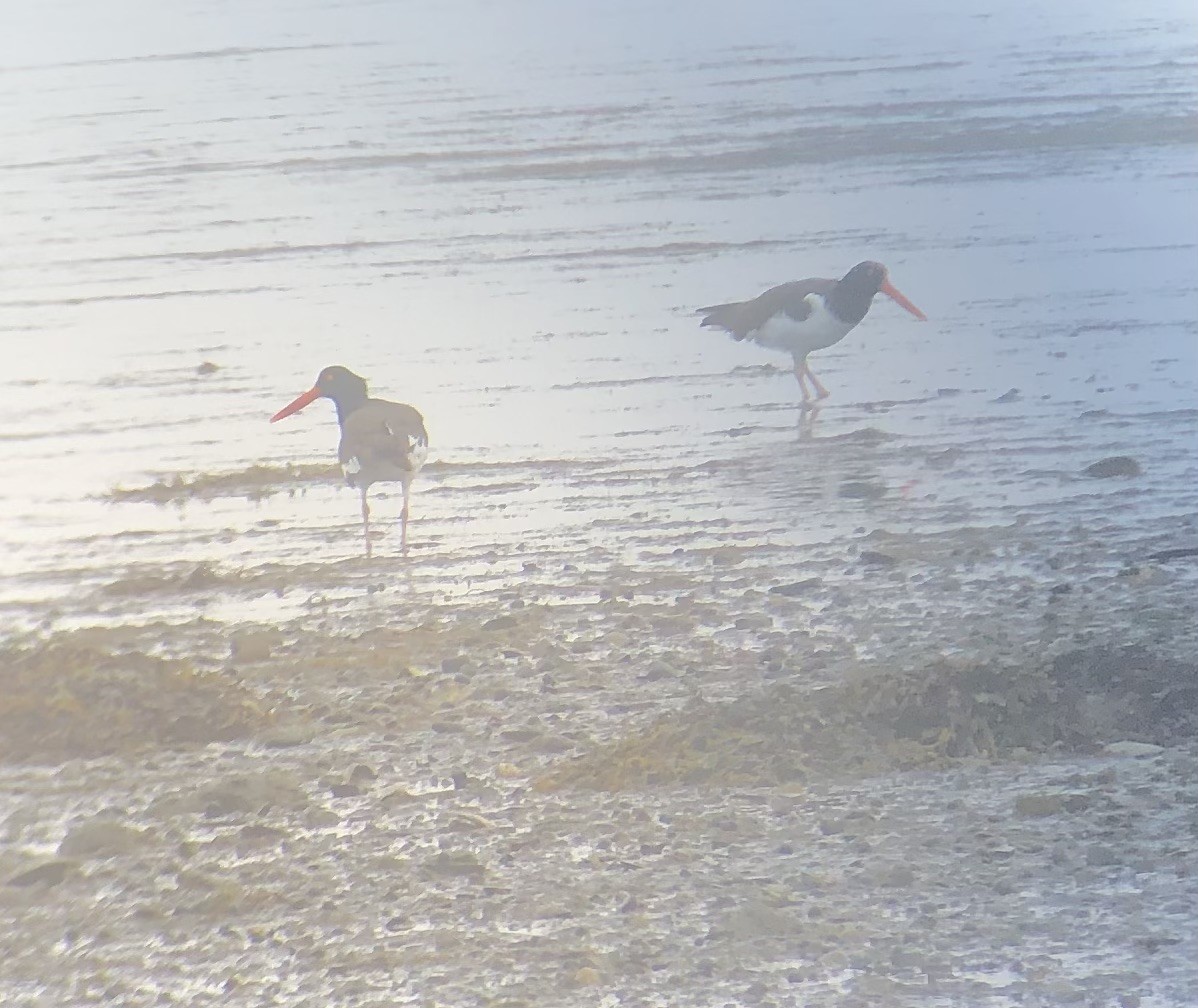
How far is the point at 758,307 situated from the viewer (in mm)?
2100

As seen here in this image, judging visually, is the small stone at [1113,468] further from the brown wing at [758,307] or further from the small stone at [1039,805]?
the small stone at [1039,805]

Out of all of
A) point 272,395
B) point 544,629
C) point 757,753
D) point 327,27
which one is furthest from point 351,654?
point 327,27

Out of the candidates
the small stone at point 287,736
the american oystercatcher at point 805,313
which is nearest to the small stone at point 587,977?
the small stone at point 287,736

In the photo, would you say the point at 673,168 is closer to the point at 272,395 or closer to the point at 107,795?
the point at 272,395

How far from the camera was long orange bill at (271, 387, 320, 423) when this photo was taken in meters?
2.03

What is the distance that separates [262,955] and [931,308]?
1218mm

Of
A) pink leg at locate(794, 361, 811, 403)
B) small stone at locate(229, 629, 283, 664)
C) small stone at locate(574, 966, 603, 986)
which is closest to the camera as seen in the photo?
small stone at locate(574, 966, 603, 986)

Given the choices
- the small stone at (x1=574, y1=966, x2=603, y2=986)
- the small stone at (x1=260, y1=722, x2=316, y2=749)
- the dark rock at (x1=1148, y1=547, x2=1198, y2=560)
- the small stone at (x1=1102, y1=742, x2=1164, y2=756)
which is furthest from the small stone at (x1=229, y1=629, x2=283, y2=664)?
the dark rock at (x1=1148, y1=547, x2=1198, y2=560)

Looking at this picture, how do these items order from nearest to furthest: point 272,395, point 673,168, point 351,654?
point 351,654 < point 272,395 < point 673,168

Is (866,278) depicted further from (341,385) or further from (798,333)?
(341,385)

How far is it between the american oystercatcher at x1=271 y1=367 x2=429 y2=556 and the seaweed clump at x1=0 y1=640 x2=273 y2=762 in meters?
0.28

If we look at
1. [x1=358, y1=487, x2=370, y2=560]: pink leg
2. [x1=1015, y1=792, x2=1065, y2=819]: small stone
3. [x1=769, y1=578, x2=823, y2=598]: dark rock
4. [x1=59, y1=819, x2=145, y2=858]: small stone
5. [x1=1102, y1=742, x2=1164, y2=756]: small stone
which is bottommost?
[x1=1015, y1=792, x2=1065, y2=819]: small stone

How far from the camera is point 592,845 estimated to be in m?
1.69

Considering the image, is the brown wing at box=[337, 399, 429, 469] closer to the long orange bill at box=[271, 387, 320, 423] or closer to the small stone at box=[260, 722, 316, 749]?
the long orange bill at box=[271, 387, 320, 423]
